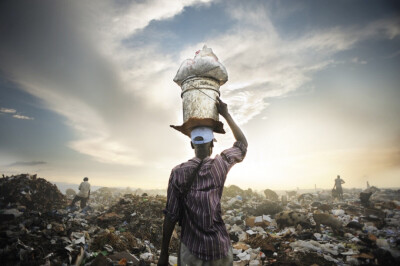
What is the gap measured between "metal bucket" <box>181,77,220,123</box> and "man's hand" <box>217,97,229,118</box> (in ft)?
0.14

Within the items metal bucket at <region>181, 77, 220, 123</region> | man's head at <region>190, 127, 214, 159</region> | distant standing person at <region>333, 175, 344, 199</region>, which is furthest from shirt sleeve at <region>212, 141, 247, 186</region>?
distant standing person at <region>333, 175, 344, 199</region>

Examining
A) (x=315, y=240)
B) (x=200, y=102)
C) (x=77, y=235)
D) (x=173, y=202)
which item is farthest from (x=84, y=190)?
(x=200, y=102)

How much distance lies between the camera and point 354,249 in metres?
4.42

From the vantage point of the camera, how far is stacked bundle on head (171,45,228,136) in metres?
1.74

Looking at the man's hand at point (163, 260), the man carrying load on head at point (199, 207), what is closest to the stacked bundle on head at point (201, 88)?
the man carrying load on head at point (199, 207)

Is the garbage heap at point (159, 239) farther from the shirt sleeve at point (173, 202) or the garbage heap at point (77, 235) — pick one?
the shirt sleeve at point (173, 202)

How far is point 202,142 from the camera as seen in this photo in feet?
5.19

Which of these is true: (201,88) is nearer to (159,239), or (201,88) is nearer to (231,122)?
(231,122)

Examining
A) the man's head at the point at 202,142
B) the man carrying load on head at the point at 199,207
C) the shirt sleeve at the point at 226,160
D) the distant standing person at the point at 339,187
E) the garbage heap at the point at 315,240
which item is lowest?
the garbage heap at the point at 315,240

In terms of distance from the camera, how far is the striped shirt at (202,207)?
1.36m

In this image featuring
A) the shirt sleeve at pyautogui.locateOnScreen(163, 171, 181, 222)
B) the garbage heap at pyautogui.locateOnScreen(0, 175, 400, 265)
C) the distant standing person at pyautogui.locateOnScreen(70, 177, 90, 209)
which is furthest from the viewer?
the distant standing person at pyautogui.locateOnScreen(70, 177, 90, 209)

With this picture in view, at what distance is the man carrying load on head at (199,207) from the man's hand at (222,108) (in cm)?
32

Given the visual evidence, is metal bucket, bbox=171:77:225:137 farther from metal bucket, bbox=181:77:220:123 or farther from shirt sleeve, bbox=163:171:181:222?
shirt sleeve, bbox=163:171:181:222

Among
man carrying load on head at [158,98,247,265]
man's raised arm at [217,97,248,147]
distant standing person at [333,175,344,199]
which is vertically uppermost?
man's raised arm at [217,97,248,147]
